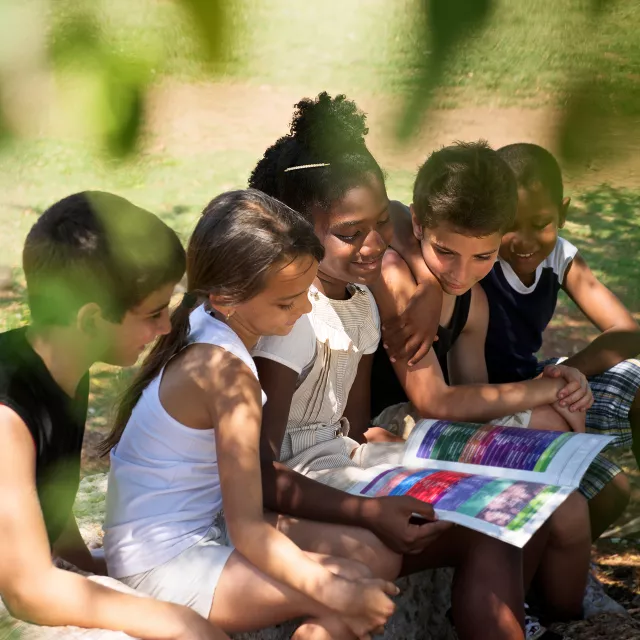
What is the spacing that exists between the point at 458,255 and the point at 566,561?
1.02m

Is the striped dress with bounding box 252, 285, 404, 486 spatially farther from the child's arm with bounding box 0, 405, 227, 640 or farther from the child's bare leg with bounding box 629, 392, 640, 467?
the child's bare leg with bounding box 629, 392, 640, 467

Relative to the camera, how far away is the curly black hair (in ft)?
10.0

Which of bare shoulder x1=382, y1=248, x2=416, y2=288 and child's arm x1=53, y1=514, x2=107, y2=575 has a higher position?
bare shoulder x1=382, y1=248, x2=416, y2=288

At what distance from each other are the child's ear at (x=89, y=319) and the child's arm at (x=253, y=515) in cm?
38

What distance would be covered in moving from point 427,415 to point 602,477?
25.1 inches

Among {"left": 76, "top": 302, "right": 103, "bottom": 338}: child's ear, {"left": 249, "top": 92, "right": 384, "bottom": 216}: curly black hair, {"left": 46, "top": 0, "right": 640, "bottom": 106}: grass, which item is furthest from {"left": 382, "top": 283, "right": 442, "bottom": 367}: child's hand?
{"left": 46, "top": 0, "right": 640, "bottom": 106}: grass

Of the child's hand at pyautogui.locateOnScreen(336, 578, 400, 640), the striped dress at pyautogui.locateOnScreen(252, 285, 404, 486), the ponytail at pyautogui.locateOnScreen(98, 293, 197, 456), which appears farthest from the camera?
the striped dress at pyautogui.locateOnScreen(252, 285, 404, 486)

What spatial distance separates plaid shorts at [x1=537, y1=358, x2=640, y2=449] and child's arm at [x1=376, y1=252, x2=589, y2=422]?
40cm

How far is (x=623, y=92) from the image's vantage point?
968 mm

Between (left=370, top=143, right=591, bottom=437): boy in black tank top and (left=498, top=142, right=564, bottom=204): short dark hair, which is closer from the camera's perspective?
(left=370, top=143, right=591, bottom=437): boy in black tank top

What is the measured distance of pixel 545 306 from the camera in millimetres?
3943

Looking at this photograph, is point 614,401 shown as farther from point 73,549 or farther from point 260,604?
point 73,549

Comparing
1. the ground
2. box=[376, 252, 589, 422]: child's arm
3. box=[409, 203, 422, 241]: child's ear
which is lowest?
box=[376, 252, 589, 422]: child's arm

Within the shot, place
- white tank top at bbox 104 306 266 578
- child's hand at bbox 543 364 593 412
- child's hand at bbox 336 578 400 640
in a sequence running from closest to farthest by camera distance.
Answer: child's hand at bbox 336 578 400 640 < white tank top at bbox 104 306 266 578 < child's hand at bbox 543 364 593 412
